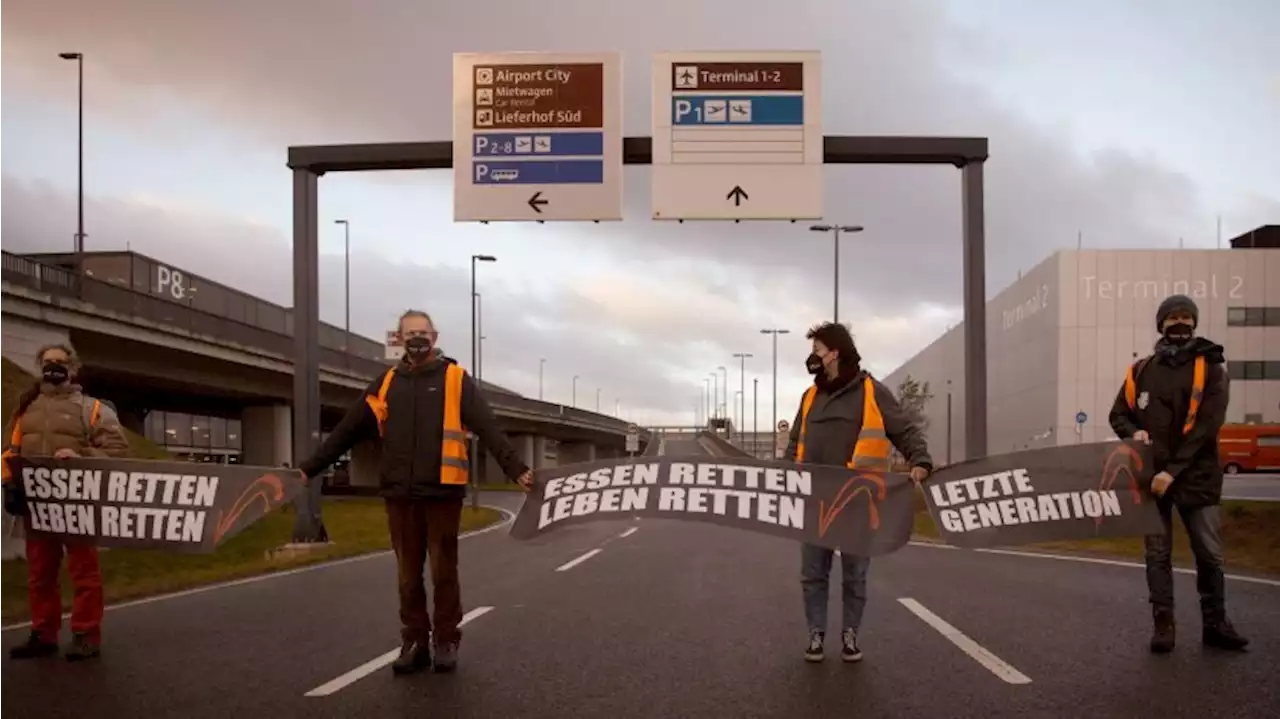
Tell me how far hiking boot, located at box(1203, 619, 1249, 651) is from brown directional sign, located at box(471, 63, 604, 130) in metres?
11.6

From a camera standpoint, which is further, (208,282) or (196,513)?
(208,282)

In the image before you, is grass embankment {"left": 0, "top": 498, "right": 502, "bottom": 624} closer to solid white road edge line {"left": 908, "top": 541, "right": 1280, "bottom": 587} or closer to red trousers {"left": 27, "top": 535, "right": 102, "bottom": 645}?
red trousers {"left": 27, "top": 535, "right": 102, "bottom": 645}

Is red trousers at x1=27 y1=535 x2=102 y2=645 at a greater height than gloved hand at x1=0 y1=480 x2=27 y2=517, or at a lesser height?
lesser

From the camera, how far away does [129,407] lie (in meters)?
49.2

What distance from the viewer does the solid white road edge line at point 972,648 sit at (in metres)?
5.72

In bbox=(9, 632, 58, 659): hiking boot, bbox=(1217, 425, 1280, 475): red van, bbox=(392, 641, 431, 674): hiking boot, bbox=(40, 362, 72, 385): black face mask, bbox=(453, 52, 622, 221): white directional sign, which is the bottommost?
bbox=(1217, 425, 1280, 475): red van

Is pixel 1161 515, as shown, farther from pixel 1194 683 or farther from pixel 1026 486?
pixel 1194 683

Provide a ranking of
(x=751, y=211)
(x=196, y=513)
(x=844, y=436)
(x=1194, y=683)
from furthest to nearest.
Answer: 1. (x=751, y=211)
2. (x=196, y=513)
3. (x=844, y=436)
4. (x=1194, y=683)

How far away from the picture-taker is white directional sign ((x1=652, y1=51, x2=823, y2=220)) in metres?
15.7

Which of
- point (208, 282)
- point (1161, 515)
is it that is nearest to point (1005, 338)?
point (208, 282)

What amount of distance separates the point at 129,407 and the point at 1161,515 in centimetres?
5073

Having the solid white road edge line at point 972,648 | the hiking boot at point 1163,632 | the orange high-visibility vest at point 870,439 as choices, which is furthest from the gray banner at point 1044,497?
the solid white road edge line at point 972,648

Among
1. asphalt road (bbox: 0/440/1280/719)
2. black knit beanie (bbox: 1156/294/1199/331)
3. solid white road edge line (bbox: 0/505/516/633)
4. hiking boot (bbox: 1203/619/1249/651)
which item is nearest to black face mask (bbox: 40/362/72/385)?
asphalt road (bbox: 0/440/1280/719)

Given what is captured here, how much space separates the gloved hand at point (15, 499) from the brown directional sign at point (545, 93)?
400 inches
